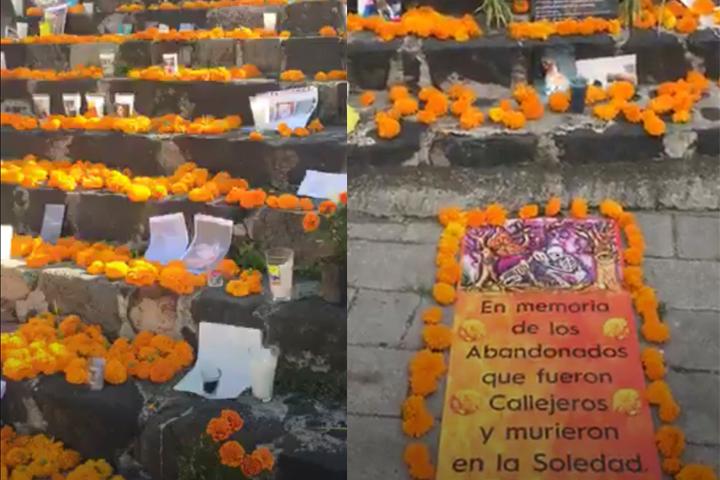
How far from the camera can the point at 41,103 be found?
5.87 ft

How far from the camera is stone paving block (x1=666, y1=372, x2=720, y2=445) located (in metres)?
1.67

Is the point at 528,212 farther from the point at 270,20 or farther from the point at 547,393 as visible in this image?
the point at 270,20

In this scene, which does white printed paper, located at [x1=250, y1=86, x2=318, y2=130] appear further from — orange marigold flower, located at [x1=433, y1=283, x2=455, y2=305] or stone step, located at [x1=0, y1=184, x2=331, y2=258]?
orange marigold flower, located at [x1=433, y1=283, x2=455, y2=305]

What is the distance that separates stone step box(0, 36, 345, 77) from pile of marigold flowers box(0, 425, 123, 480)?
0.84m

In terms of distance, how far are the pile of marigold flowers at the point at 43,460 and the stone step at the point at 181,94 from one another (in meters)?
0.75

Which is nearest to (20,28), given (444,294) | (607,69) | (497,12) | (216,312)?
(216,312)

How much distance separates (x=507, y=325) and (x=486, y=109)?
90 cm

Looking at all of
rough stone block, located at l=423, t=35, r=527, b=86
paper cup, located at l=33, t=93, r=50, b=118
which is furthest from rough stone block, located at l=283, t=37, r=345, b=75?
rough stone block, located at l=423, t=35, r=527, b=86

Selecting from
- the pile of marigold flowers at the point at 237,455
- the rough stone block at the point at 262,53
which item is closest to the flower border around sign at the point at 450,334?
the pile of marigold flowers at the point at 237,455

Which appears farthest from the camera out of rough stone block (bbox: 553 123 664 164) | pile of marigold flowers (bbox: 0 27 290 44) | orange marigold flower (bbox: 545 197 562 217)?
rough stone block (bbox: 553 123 664 164)

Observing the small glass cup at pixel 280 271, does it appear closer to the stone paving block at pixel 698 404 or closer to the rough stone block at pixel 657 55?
the stone paving block at pixel 698 404

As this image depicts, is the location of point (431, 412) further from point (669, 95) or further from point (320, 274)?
point (669, 95)

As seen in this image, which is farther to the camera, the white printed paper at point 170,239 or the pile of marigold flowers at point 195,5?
the white printed paper at point 170,239

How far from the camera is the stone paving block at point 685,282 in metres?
1.91
